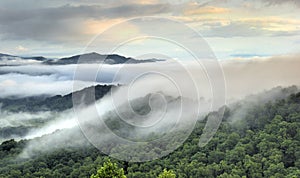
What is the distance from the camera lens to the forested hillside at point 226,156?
56.0 metres

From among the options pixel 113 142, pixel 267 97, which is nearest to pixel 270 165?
pixel 113 142

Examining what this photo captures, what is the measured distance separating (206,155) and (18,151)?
33.6 m

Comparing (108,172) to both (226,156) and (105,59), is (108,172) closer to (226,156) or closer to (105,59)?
(105,59)

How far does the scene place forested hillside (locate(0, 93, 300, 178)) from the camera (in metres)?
56.0

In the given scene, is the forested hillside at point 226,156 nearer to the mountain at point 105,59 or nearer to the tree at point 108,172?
the mountain at point 105,59

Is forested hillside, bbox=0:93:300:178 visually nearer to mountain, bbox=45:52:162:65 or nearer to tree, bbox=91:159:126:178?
mountain, bbox=45:52:162:65

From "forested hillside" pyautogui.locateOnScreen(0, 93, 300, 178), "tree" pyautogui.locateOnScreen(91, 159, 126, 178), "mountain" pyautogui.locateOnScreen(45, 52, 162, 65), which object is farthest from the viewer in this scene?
"forested hillside" pyautogui.locateOnScreen(0, 93, 300, 178)

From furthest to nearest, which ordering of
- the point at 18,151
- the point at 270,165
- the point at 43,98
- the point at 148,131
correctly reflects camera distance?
the point at 43,98, the point at 18,151, the point at 270,165, the point at 148,131

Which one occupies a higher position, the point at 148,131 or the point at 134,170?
the point at 148,131

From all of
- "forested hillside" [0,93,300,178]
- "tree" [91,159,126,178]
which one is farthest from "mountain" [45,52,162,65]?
"forested hillside" [0,93,300,178]

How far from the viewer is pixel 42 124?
14988 cm

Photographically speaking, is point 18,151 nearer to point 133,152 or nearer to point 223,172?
point 133,152

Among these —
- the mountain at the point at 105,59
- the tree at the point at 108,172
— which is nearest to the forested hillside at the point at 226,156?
the mountain at the point at 105,59

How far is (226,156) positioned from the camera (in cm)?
6044
